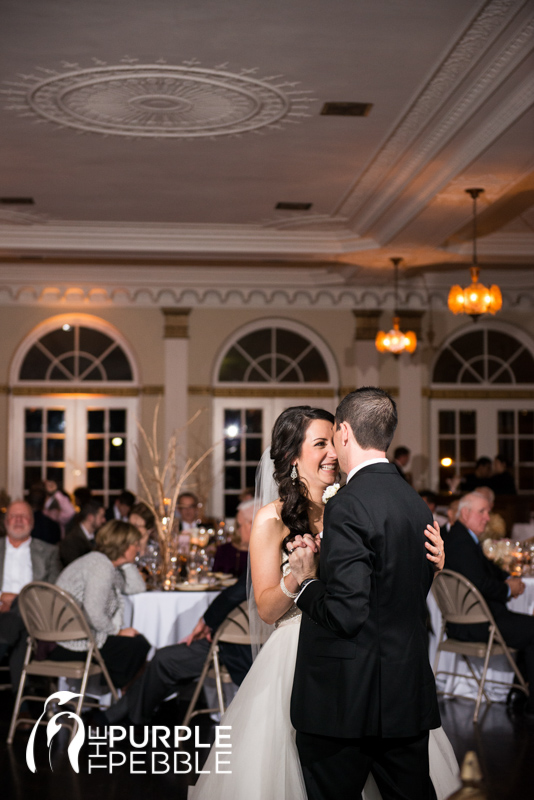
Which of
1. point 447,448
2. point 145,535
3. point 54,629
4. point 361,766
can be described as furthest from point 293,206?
point 361,766

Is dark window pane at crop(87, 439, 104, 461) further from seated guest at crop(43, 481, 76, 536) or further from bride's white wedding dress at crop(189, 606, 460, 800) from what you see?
bride's white wedding dress at crop(189, 606, 460, 800)

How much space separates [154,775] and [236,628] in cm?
89

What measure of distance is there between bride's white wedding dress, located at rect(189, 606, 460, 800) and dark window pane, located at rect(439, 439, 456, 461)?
31.9 feet

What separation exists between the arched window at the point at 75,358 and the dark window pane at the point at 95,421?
45 centimetres

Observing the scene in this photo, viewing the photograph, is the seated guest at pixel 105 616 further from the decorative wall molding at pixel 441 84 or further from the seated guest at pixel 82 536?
the decorative wall molding at pixel 441 84

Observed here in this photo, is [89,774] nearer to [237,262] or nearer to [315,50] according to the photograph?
[315,50]

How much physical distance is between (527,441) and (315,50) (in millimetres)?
8649

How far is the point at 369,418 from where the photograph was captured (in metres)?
2.50

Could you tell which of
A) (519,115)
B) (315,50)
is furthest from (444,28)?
(519,115)

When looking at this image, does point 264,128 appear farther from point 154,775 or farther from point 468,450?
point 468,450

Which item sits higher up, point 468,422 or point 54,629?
point 468,422

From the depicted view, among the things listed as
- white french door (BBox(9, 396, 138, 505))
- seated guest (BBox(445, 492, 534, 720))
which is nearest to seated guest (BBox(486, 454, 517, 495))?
white french door (BBox(9, 396, 138, 505))

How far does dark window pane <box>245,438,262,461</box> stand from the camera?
495 inches

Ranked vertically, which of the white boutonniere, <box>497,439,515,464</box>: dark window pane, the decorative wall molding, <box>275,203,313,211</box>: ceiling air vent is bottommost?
the white boutonniere
